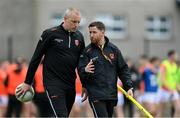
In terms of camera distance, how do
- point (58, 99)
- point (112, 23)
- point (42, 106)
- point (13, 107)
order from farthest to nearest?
1. point (112, 23)
2. point (42, 106)
3. point (13, 107)
4. point (58, 99)

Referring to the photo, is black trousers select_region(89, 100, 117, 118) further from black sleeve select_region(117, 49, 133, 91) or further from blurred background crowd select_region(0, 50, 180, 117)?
blurred background crowd select_region(0, 50, 180, 117)

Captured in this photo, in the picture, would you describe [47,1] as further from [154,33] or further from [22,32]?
[154,33]

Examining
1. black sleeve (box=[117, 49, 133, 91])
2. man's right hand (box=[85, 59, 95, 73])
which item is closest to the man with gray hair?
man's right hand (box=[85, 59, 95, 73])

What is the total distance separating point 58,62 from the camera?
11.6 meters

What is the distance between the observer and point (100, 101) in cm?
1175

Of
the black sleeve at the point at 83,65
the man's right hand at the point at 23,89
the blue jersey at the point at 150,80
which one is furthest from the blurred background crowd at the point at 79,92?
the black sleeve at the point at 83,65

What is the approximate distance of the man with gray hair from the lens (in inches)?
456

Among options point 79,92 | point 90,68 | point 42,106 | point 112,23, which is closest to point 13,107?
point 42,106

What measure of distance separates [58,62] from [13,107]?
9467 mm

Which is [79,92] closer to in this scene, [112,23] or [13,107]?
[13,107]

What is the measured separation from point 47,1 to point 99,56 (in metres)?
25.5

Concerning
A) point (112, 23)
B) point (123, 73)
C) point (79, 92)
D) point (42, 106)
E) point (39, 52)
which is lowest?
point (112, 23)

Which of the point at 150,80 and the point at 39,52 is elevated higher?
the point at 39,52

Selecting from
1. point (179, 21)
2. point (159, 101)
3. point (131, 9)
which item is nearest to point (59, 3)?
point (131, 9)
